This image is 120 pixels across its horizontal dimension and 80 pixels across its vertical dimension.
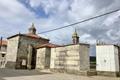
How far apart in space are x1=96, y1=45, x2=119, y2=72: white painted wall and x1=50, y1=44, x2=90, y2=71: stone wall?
1.44 m

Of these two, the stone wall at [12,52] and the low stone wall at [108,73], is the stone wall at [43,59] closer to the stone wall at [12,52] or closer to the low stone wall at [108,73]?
the stone wall at [12,52]

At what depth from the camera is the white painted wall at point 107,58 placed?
59.7 ft

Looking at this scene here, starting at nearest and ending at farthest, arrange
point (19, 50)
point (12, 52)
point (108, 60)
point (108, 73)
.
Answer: point (108, 73), point (108, 60), point (19, 50), point (12, 52)

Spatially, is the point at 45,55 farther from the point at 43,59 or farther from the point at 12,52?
the point at 12,52

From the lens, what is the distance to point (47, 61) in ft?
85.7

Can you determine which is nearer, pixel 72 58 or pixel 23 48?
pixel 72 58

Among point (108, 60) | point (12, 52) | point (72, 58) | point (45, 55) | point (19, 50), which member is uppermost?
point (19, 50)

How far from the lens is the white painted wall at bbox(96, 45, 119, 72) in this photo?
717 inches

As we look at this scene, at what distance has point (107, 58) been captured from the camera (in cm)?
1861

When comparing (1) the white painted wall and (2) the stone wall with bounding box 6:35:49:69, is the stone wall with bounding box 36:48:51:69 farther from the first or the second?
A: (1) the white painted wall

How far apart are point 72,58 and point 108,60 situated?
15.2 ft

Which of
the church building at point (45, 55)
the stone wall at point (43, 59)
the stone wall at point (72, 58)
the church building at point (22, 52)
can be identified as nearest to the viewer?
the stone wall at point (72, 58)

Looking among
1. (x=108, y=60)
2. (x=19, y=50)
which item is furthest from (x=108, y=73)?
(x=19, y=50)

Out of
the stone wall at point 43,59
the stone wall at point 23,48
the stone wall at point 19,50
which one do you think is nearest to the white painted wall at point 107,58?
the stone wall at point 43,59
